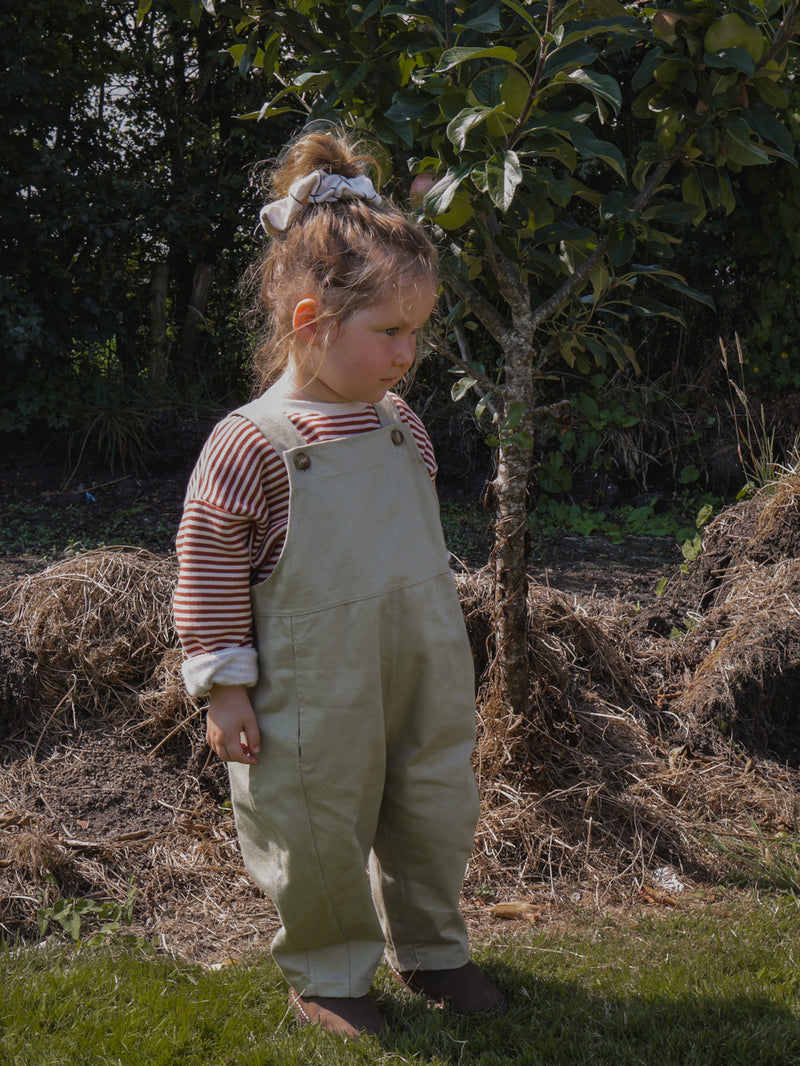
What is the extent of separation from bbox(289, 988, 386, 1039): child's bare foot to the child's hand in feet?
1.86

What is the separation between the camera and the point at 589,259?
8.05 feet

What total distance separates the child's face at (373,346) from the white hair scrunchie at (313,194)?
0.21 m

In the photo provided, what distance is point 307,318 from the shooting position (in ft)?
6.13

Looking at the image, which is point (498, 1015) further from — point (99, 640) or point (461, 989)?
point (99, 640)

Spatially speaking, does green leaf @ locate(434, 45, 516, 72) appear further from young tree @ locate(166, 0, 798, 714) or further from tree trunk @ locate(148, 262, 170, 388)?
tree trunk @ locate(148, 262, 170, 388)

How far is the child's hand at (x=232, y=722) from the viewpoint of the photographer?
183 cm

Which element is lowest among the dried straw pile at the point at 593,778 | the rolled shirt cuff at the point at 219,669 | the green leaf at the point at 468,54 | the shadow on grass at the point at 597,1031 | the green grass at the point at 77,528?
the shadow on grass at the point at 597,1031

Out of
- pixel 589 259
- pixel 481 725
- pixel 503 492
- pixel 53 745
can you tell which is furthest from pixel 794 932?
pixel 53 745

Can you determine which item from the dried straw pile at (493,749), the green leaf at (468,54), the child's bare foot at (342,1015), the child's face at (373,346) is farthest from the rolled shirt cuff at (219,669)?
the green leaf at (468,54)

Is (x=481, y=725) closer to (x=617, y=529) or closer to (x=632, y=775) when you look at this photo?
(x=632, y=775)

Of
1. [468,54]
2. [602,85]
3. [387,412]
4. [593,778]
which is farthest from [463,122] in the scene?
[593,778]

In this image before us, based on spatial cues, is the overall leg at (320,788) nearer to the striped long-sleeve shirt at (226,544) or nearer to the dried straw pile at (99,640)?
the striped long-sleeve shirt at (226,544)

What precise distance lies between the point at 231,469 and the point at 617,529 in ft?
11.2

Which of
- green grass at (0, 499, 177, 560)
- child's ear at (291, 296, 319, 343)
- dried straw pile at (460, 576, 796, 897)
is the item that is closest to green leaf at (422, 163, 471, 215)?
child's ear at (291, 296, 319, 343)
